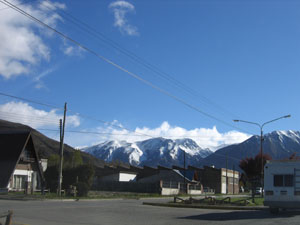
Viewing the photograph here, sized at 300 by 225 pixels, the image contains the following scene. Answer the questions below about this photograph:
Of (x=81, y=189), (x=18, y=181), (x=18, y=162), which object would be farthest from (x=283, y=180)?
(x=18, y=181)

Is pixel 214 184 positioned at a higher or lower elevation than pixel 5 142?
lower

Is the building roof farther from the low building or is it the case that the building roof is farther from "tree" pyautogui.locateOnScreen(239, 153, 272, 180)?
"tree" pyautogui.locateOnScreen(239, 153, 272, 180)

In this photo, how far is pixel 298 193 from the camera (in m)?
18.2

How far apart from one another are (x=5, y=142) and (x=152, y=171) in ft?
135

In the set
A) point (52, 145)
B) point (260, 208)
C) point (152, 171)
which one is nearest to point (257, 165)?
point (152, 171)

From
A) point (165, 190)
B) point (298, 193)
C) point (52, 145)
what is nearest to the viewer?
point (298, 193)

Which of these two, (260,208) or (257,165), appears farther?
(257,165)

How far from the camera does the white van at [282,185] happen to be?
60.0 feet

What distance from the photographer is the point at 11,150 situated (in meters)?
44.7

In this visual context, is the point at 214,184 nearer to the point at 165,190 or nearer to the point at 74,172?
the point at 165,190

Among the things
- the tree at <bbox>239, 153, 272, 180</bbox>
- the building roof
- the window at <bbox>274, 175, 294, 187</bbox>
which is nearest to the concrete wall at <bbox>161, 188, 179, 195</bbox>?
the building roof

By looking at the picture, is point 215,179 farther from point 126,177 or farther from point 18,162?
point 18,162

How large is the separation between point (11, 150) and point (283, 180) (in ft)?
112

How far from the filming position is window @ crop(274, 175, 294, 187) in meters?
18.6
